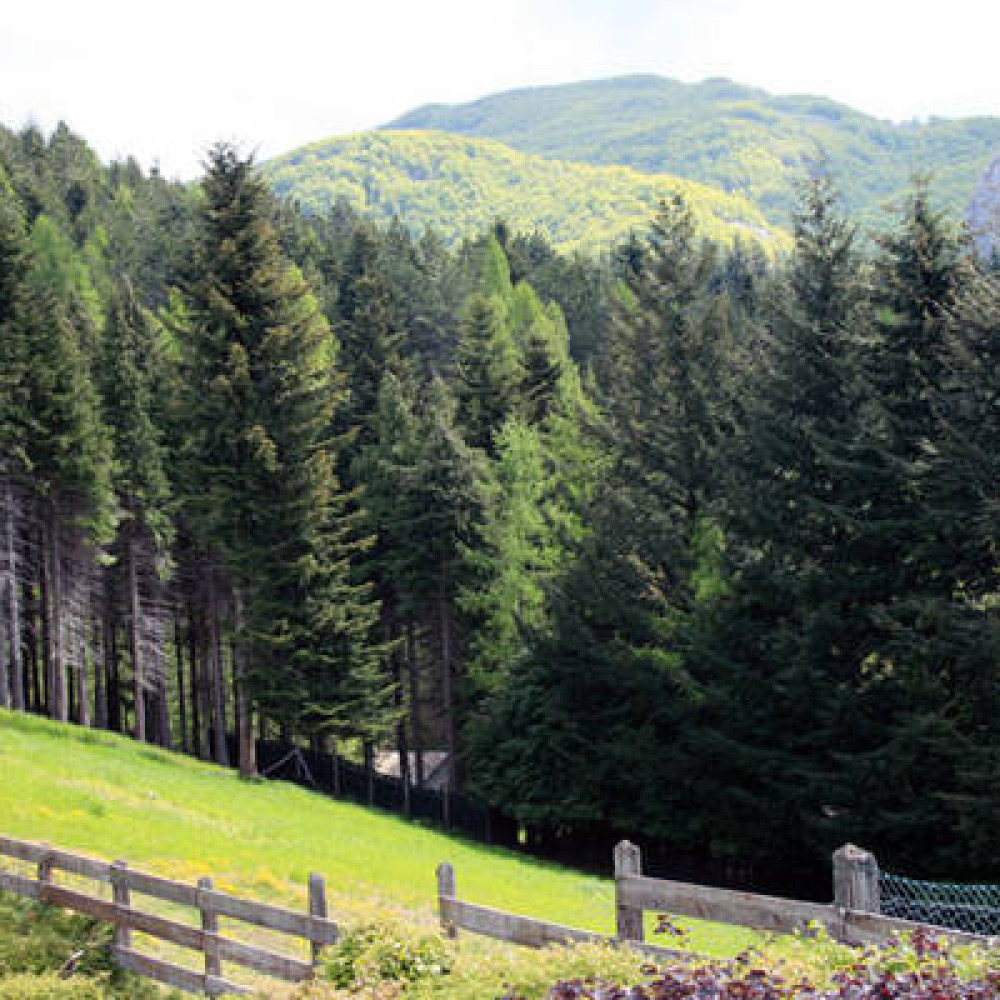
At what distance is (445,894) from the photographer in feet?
34.5

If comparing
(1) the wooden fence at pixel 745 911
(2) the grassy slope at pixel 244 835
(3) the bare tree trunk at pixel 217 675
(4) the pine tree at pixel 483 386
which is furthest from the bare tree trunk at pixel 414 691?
(1) the wooden fence at pixel 745 911

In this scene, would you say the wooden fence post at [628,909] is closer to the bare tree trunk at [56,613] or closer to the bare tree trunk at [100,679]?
the bare tree trunk at [56,613]

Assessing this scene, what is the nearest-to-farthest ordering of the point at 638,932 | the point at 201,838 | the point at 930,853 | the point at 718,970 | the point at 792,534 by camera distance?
the point at 718,970 < the point at 638,932 < the point at 201,838 < the point at 930,853 < the point at 792,534

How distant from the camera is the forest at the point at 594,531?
26469 millimetres

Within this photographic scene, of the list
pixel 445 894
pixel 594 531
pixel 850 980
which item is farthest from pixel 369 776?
pixel 850 980

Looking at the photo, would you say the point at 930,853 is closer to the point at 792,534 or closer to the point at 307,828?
the point at 792,534

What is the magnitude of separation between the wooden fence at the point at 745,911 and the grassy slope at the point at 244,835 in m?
6.40

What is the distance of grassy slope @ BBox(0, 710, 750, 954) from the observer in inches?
735

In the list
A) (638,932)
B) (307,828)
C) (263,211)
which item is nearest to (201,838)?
(307,828)

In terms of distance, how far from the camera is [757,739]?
1174 inches

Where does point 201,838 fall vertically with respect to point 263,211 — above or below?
below

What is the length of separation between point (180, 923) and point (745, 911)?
22.0 ft

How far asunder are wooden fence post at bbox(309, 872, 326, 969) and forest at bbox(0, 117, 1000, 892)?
696 inches

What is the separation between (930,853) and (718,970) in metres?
21.4
